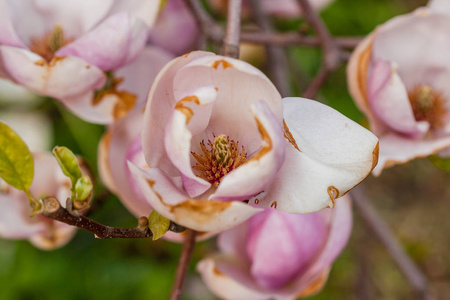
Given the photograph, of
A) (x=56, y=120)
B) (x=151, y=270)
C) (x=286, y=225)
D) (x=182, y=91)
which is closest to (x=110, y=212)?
(x=151, y=270)

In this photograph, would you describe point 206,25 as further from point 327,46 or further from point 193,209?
point 193,209

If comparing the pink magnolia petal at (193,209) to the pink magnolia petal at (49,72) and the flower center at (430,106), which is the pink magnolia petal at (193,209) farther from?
the flower center at (430,106)

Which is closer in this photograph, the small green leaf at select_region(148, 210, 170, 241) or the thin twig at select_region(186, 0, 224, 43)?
the small green leaf at select_region(148, 210, 170, 241)

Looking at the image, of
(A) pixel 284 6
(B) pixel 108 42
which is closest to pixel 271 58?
(A) pixel 284 6

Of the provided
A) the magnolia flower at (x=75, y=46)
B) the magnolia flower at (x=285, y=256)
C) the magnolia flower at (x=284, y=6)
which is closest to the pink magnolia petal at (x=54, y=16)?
the magnolia flower at (x=75, y=46)

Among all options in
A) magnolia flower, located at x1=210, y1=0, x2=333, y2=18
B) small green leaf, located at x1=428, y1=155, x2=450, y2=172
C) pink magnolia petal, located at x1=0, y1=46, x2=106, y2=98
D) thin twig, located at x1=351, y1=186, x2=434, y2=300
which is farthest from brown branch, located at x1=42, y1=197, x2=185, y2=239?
magnolia flower, located at x1=210, y1=0, x2=333, y2=18

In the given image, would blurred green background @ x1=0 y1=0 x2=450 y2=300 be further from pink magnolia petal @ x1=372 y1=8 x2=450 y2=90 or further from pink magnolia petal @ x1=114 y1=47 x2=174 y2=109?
pink magnolia petal @ x1=372 y1=8 x2=450 y2=90
